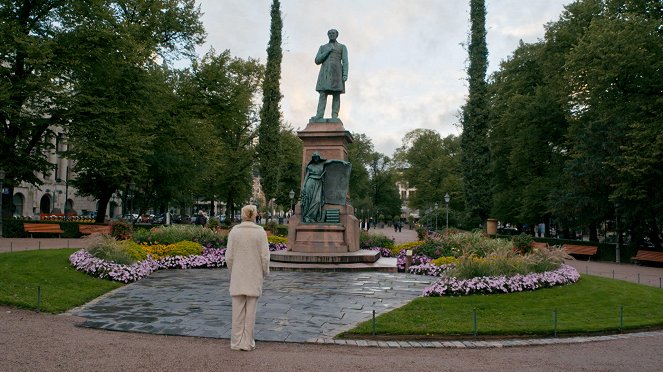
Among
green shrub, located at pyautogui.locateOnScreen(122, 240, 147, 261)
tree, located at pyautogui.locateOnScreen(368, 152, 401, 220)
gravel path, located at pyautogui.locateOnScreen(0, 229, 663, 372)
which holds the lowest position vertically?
gravel path, located at pyautogui.locateOnScreen(0, 229, 663, 372)

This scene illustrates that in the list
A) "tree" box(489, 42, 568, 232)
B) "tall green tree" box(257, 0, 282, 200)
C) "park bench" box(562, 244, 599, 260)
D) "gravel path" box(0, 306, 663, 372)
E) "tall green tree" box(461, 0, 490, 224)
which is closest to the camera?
"gravel path" box(0, 306, 663, 372)

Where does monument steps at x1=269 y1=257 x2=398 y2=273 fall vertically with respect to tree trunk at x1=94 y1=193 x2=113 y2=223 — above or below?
below

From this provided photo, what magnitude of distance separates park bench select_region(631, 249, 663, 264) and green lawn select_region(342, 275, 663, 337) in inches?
574

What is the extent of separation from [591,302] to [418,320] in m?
4.81

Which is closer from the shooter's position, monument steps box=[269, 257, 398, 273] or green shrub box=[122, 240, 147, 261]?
green shrub box=[122, 240, 147, 261]

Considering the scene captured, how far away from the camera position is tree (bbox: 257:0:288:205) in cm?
4572

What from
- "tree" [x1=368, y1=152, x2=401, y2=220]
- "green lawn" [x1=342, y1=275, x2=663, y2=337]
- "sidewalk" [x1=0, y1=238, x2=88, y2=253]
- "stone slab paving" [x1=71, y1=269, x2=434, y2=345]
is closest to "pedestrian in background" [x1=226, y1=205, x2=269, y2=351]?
"stone slab paving" [x1=71, y1=269, x2=434, y2=345]

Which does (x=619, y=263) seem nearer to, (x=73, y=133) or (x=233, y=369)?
(x=233, y=369)

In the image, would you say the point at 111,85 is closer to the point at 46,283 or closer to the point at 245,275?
the point at 46,283

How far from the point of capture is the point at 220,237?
2159 cm

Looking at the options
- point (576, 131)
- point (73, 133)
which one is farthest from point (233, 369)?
point (576, 131)

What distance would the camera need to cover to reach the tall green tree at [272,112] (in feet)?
150

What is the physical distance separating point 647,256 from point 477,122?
1614 cm

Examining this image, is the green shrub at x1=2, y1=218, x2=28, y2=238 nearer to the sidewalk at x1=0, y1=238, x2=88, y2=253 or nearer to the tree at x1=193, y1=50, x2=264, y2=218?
the sidewalk at x1=0, y1=238, x2=88, y2=253
